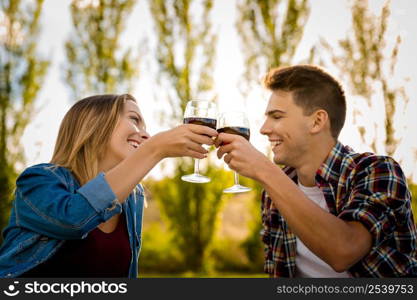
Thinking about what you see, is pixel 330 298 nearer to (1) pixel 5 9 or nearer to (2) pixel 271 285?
(2) pixel 271 285

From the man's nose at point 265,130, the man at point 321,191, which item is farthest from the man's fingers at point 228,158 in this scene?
the man's nose at point 265,130

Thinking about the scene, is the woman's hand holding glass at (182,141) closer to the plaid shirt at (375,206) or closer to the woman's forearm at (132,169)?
the woman's forearm at (132,169)

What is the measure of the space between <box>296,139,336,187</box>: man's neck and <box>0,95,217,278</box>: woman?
957mm

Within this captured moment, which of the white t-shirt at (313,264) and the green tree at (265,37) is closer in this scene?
the white t-shirt at (313,264)

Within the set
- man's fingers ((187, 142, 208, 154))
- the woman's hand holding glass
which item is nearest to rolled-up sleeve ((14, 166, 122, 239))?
the woman's hand holding glass

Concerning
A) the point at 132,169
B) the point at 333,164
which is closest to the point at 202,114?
the point at 132,169

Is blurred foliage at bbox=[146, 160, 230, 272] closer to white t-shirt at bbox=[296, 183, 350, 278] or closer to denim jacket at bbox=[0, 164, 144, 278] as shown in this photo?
white t-shirt at bbox=[296, 183, 350, 278]

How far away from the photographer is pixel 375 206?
97.4 inches

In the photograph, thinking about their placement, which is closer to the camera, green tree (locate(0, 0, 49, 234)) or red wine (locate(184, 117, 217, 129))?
red wine (locate(184, 117, 217, 129))

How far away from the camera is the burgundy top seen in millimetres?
2717

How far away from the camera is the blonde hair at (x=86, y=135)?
3.05 m

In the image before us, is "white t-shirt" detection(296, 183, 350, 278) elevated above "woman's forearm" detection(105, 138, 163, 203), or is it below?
below

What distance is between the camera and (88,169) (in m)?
3.05

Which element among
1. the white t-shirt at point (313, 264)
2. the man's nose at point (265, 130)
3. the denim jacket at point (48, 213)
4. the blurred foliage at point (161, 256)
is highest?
the man's nose at point (265, 130)
